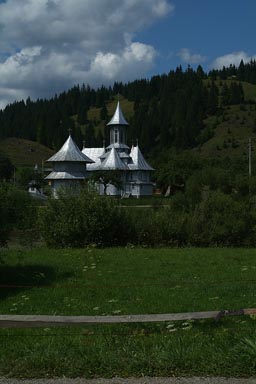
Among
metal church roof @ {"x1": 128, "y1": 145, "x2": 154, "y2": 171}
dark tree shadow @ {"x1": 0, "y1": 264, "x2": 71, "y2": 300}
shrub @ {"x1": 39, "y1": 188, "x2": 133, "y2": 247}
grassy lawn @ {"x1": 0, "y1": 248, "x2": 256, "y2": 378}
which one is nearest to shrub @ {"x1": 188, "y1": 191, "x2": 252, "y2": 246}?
shrub @ {"x1": 39, "y1": 188, "x2": 133, "y2": 247}

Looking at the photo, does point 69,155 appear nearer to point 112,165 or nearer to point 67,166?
point 67,166

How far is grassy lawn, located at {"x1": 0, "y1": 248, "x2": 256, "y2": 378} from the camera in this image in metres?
5.68

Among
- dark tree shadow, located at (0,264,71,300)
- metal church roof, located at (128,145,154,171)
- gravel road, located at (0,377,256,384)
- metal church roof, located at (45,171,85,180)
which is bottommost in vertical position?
dark tree shadow, located at (0,264,71,300)

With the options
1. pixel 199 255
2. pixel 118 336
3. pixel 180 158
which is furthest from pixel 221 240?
pixel 180 158

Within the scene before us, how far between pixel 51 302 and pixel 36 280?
9.36 ft

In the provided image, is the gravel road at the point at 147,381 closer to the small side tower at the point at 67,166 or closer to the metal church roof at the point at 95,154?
the small side tower at the point at 67,166

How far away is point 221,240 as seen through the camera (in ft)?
79.4

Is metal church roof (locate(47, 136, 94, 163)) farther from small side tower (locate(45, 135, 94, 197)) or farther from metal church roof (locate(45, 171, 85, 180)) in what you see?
metal church roof (locate(45, 171, 85, 180))

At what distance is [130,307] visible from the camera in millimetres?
9789

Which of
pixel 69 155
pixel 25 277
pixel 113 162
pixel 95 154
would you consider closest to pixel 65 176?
pixel 69 155

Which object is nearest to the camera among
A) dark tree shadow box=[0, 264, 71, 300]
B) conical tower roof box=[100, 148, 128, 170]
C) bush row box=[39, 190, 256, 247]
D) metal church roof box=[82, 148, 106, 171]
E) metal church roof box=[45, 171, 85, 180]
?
dark tree shadow box=[0, 264, 71, 300]

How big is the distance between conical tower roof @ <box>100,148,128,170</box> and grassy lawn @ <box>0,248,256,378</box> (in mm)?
69093

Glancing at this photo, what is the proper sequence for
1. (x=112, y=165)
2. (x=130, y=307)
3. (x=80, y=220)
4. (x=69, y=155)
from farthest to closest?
(x=112, y=165) → (x=69, y=155) → (x=80, y=220) → (x=130, y=307)

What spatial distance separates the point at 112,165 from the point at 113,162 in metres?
0.70
